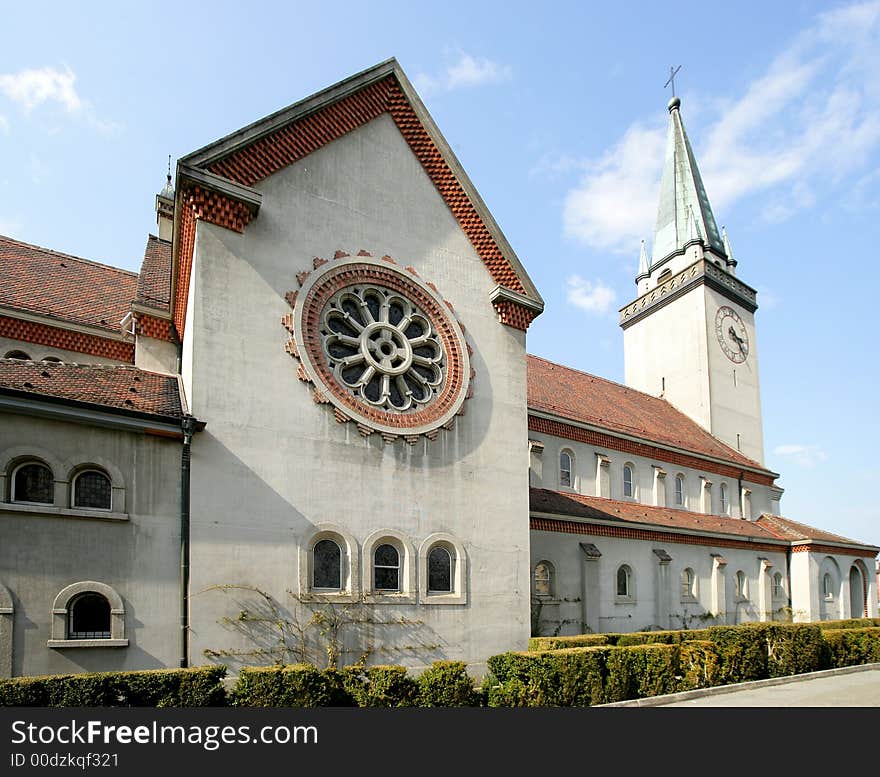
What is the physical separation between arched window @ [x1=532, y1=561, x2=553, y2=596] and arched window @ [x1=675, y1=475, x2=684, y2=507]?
41.7ft

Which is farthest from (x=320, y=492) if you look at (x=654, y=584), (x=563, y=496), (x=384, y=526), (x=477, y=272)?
(x=654, y=584)

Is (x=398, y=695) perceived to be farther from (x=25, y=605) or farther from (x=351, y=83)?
(x=351, y=83)

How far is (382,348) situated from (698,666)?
10708mm

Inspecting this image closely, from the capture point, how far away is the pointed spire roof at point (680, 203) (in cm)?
4425

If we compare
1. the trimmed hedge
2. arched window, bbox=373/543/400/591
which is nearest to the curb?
arched window, bbox=373/543/400/591

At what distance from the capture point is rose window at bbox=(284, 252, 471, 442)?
15875mm

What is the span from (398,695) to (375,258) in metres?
9.96

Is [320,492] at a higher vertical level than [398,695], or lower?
higher

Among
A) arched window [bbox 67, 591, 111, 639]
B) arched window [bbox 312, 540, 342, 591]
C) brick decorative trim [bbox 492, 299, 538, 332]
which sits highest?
brick decorative trim [bbox 492, 299, 538, 332]

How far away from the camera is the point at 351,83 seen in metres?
17.7

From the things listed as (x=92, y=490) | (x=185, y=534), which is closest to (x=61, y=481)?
(x=92, y=490)

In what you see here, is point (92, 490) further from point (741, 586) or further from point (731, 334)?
point (731, 334)

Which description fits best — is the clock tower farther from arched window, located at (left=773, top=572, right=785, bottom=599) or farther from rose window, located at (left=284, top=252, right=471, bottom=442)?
rose window, located at (left=284, top=252, right=471, bottom=442)

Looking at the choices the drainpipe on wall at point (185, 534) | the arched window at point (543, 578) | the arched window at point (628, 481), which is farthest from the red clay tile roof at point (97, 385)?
the arched window at point (628, 481)
